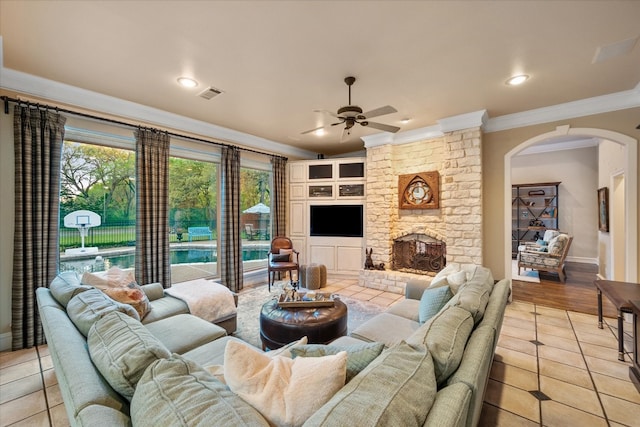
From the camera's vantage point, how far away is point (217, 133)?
4.77m

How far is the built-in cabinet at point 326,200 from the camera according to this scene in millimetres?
5727

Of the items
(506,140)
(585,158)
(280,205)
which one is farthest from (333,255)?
(585,158)

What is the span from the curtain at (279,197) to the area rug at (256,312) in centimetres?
136

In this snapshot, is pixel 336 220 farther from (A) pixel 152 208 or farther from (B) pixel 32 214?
(B) pixel 32 214

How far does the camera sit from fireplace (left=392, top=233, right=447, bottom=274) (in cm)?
487

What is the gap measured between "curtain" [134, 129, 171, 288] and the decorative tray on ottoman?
6.70ft

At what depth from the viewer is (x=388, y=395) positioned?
0.88 meters

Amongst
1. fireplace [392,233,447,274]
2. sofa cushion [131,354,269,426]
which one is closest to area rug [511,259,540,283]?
fireplace [392,233,447,274]

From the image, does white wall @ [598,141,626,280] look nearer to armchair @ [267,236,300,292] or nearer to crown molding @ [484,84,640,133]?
crown molding @ [484,84,640,133]

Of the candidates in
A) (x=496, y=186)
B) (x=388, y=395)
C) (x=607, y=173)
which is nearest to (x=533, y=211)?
(x=607, y=173)

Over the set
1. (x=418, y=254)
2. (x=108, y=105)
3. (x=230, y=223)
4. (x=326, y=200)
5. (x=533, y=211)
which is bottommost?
(x=418, y=254)

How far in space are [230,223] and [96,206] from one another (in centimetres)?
185

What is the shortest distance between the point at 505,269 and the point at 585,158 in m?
5.61

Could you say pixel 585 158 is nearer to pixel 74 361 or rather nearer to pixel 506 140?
pixel 506 140
